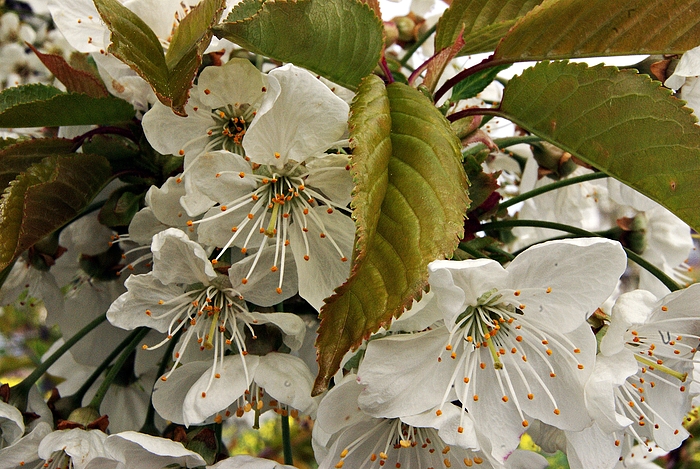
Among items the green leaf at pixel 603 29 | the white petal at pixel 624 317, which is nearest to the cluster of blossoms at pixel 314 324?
the white petal at pixel 624 317

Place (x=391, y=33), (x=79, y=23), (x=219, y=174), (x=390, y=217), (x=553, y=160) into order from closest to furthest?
(x=390, y=217)
(x=219, y=174)
(x=79, y=23)
(x=553, y=160)
(x=391, y=33)

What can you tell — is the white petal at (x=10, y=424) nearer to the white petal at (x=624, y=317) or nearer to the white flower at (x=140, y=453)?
the white flower at (x=140, y=453)

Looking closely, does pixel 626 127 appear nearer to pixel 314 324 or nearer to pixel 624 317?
pixel 624 317

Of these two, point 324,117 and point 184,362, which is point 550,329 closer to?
point 324,117

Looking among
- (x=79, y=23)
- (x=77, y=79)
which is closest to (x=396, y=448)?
(x=77, y=79)

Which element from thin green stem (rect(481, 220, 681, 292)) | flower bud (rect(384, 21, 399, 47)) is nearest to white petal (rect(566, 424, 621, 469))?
thin green stem (rect(481, 220, 681, 292))

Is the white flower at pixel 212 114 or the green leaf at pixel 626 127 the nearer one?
the green leaf at pixel 626 127
